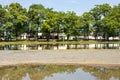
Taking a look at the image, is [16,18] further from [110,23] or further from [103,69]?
[103,69]

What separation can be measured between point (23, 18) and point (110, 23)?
21.7 m

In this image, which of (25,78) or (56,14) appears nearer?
(25,78)

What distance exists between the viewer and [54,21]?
271 feet

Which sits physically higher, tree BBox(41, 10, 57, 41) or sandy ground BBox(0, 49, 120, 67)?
tree BBox(41, 10, 57, 41)

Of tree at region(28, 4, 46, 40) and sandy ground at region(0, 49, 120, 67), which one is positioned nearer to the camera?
sandy ground at region(0, 49, 120, 67)

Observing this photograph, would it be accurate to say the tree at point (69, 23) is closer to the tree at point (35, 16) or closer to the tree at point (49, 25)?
the tree at point (49, 25)

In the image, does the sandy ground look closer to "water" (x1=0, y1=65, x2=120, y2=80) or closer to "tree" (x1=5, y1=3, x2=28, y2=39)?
"water" (x1=0, y1=65, x2=120, y2=80)

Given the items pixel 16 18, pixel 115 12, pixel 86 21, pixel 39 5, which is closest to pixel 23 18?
pixel 16 18

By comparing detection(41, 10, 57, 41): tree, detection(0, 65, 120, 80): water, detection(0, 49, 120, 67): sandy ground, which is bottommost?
detection(0, 65, 120, 80): water

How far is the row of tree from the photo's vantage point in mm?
81312

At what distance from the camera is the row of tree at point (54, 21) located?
81.3 metres

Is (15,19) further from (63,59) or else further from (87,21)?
(63,59)

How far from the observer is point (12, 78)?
19.3 m

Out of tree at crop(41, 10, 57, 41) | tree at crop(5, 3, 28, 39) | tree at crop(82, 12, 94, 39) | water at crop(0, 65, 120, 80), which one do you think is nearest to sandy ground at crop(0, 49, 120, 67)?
water at crop(0, 65, 120, 80)
